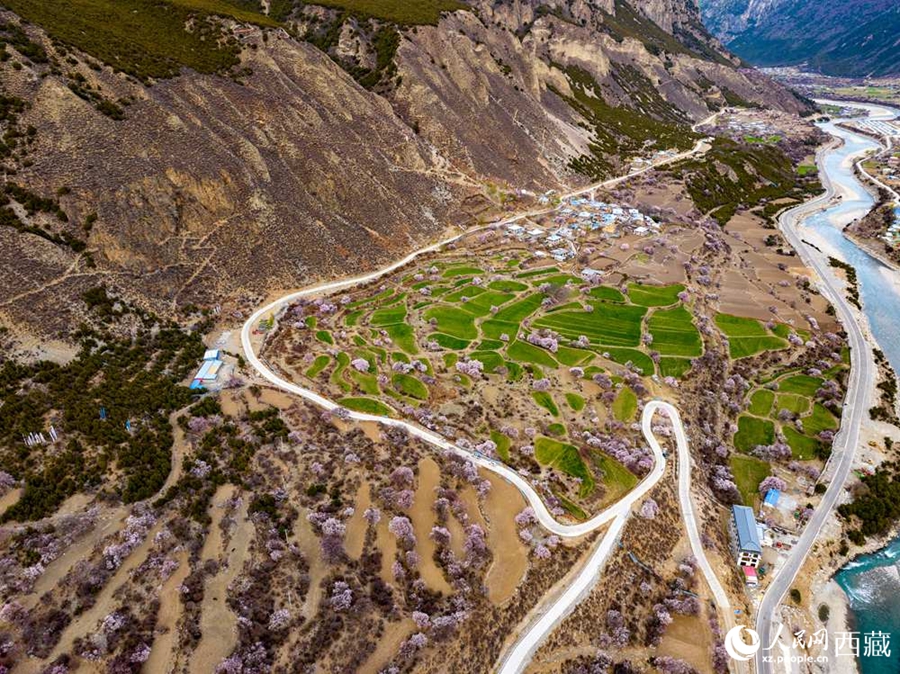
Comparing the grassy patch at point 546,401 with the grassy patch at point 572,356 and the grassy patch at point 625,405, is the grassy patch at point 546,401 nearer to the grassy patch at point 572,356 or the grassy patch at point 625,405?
the grassy patch at point 625,405

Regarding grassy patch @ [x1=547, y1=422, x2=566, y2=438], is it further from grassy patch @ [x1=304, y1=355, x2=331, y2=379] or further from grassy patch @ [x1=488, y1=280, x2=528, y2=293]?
grassy patch @ [x1=488, y1=280, x2=528, y2=293]

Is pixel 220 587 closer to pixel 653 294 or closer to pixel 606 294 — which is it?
pixel 606 294

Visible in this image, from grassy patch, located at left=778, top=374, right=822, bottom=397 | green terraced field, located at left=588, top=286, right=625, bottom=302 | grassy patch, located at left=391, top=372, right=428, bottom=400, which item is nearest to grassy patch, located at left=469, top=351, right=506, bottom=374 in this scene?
grassy patch, located at left=391, top=372, right=428, bottom=400

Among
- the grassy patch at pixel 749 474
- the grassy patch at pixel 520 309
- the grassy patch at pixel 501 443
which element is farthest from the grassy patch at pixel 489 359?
the grassy patch at pixel 749 474

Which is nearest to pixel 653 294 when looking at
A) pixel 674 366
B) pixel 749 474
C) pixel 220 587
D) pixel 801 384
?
pixel 674 366

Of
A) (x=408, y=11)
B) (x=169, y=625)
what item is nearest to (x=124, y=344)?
(x=169, y=625)
